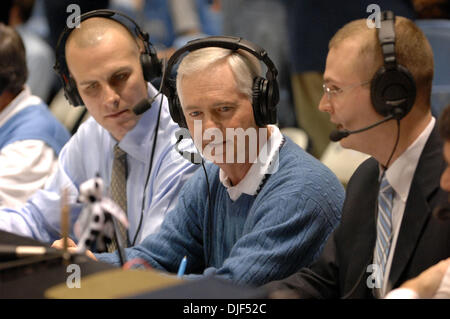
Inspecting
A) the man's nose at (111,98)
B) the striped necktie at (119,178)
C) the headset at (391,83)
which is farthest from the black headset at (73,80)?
the headset at (391,83)

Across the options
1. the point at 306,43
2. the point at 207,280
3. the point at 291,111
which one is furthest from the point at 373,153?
the point at 291,111

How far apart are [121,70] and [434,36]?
1.24m

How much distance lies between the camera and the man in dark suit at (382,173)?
141 cm

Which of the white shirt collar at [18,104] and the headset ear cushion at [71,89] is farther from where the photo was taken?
the white shirt collar at [18,104]

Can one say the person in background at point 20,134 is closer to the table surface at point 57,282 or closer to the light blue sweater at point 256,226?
the light blue sweater at point 256,226

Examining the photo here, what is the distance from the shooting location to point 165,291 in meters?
1.09

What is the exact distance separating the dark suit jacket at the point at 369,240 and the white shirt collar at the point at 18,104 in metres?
1.44

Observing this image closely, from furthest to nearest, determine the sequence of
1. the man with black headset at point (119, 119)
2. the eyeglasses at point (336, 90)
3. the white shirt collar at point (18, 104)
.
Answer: the white shirt collar at point (18, 104)
the man with black headset at point (119, 119)
the eyeglasses at point (336, 90)

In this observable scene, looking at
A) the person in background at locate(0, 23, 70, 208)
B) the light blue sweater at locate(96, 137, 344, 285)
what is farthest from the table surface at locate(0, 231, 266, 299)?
the person in background at locate(0, 23, 70, 208)

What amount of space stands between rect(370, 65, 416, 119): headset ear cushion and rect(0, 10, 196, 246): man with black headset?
2.41ft

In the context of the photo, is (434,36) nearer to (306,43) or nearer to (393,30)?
(306,43)

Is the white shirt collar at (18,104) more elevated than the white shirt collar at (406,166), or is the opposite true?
the white shirt collar at (18,104)

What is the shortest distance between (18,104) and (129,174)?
2.35ft

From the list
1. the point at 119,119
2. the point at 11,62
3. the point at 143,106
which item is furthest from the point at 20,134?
the point at 143,106
